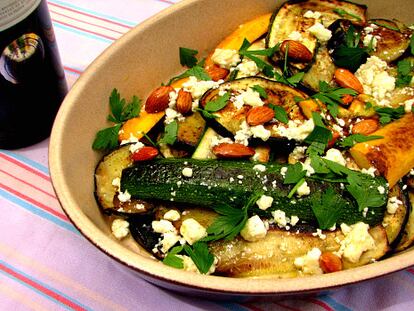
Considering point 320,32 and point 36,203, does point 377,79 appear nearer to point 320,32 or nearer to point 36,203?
point 320,32

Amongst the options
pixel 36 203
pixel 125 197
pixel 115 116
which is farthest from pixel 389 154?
pixel 36 203

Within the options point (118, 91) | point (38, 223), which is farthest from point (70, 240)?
point (118, 91)

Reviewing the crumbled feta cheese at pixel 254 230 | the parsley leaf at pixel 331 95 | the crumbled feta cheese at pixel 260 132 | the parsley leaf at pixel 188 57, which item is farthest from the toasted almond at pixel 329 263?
the parsley leaf at pixel 188 57

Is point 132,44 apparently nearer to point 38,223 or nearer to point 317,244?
point 38,223

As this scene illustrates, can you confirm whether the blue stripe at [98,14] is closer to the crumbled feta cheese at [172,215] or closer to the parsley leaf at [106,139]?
the parsley leaf at [106,139]

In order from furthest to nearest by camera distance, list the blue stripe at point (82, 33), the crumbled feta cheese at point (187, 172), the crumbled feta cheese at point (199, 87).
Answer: the blue stripe at point (82, 33) → the crumbled feta cheese at point (199, 87) → the crumbled feta cheese at point (187, 172)

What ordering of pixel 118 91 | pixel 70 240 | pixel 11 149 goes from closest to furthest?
1. pixel 70 240
2. pixel 118 91
3. pixel 11 149

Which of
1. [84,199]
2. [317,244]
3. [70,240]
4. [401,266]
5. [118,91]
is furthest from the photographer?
[118,91]
